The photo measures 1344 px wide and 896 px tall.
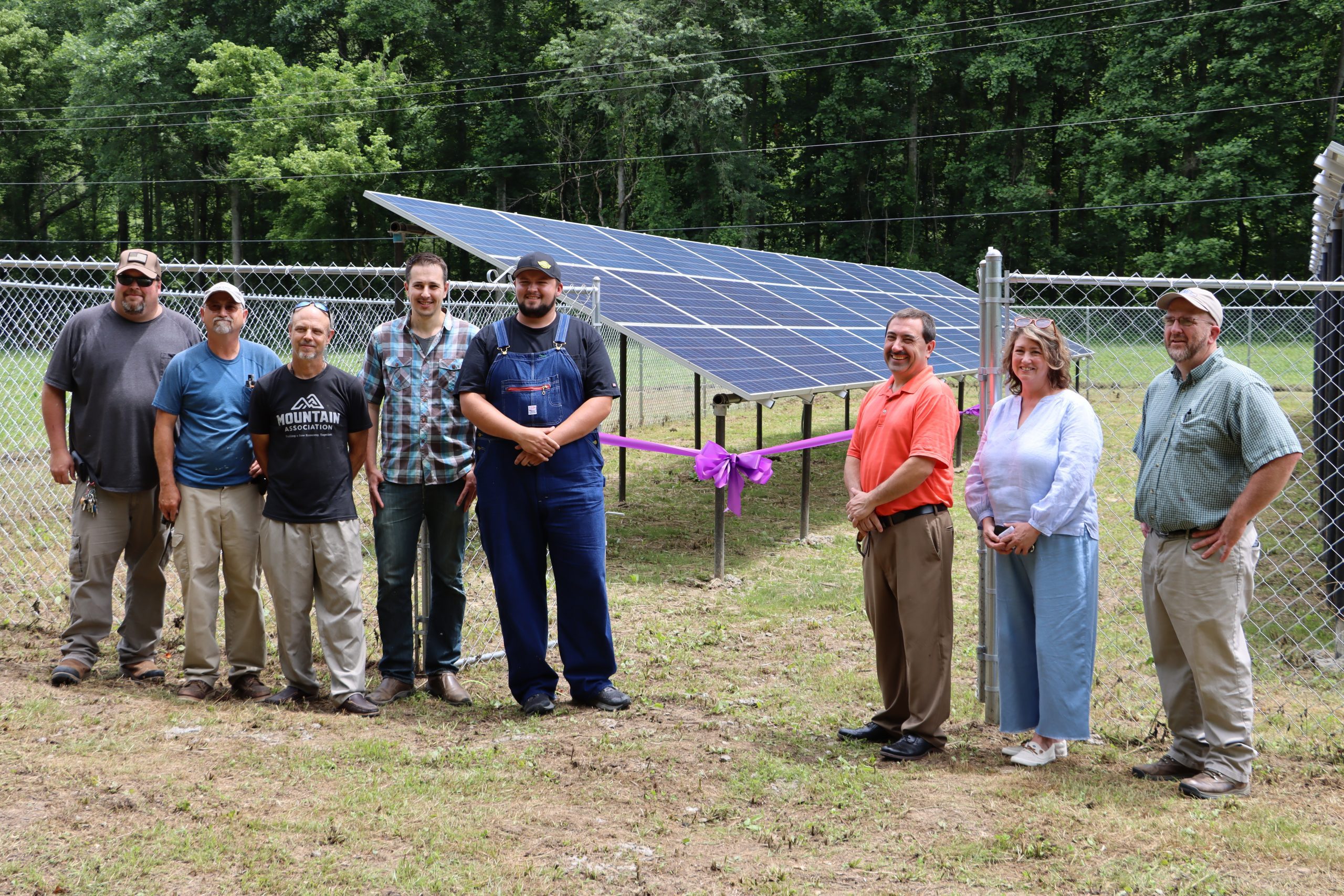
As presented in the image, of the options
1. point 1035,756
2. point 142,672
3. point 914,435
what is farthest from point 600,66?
point 1035,756

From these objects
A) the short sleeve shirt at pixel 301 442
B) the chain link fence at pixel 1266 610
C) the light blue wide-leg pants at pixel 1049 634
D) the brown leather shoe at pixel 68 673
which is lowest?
the chain link fence at pixel 1266 610

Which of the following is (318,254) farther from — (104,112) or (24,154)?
(24,154)

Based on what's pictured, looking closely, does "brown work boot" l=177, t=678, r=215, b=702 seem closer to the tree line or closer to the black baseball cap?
the black baseball cap

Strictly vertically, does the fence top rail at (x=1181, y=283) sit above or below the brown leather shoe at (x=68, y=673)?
above

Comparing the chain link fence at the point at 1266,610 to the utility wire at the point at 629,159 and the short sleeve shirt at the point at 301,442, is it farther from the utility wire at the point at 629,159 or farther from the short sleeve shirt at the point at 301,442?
the utility wire at the point at 629,159

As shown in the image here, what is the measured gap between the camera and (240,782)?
13.2 feet

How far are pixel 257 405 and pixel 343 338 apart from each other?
1005 centimetres

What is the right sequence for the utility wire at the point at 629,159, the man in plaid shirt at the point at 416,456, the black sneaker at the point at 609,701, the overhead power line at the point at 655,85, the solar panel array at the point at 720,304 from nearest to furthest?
the man in plaid shirt at the point at 416,456 < the black sneaker at the point at 609,701 < the solar panel array at the point at 720,304 < the utility wire at the point at 629,159 < the overhead power line at the point at 655,85

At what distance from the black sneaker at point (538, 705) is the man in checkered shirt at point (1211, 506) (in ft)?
8.87

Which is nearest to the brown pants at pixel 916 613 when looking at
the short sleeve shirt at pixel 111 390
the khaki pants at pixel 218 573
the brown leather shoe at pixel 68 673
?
the khaki pants at pixel 218 573

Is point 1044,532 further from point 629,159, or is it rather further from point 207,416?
point 629,159

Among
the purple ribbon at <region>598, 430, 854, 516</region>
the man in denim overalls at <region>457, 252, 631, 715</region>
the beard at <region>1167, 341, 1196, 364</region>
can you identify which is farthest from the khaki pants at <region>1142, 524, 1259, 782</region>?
the purple ribbon at <region>598, 430, 854, 516</region>

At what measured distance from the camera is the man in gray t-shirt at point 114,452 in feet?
16.7

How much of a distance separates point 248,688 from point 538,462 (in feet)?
6.17
